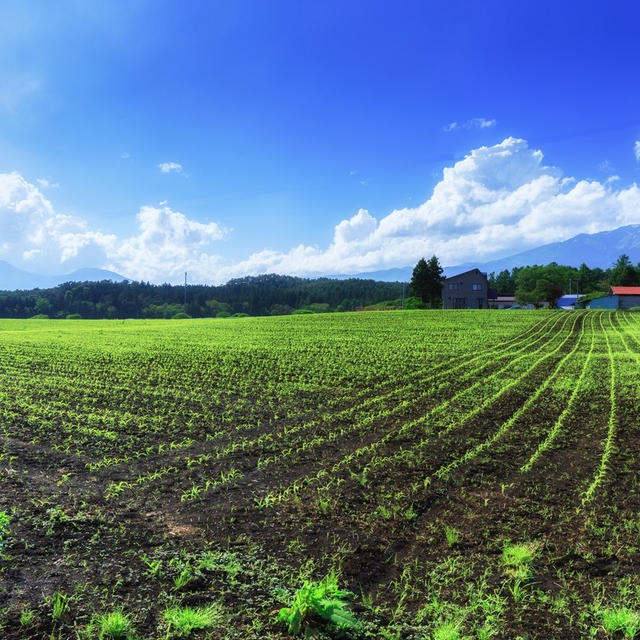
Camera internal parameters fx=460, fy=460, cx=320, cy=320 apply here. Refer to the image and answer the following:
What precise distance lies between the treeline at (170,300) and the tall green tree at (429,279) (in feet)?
99.8

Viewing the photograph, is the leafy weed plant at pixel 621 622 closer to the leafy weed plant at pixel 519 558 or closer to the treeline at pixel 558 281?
the leafy weed plant at pixel 519 558

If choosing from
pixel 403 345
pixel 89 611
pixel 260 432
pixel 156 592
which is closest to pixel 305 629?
pixel 156 592

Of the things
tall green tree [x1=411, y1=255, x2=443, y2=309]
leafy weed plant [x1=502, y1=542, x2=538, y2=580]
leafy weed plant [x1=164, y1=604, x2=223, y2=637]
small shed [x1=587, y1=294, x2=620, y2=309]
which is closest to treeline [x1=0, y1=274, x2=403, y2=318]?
tall green tree [x1=411, y1=255, x2=443, y2=309]

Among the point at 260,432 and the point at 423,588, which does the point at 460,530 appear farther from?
the point at 260,432

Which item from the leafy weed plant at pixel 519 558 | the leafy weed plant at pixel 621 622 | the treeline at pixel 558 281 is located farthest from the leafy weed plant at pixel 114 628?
the treeline at pixel 558 281

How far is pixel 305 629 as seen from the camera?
425 centimetres

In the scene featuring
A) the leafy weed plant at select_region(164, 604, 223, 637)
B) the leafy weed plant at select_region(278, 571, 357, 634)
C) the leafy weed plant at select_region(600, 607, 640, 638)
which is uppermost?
the leafy weed plant at select_region(278, 571, 357, 634)

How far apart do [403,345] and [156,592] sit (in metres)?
24.2

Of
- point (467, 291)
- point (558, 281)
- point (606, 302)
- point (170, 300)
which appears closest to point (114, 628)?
point (467, 291)

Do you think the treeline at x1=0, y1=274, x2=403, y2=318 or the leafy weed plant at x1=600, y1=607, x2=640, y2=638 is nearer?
the leafy weed plant at x1=600, y1=607, x2=640, y2=638

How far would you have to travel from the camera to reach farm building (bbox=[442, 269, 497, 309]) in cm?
8388

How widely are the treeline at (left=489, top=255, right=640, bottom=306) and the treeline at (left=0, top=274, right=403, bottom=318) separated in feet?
113

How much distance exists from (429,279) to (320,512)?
3400 inches

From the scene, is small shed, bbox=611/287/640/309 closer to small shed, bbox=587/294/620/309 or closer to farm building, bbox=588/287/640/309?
farm building, bbox=588/287/640/309
